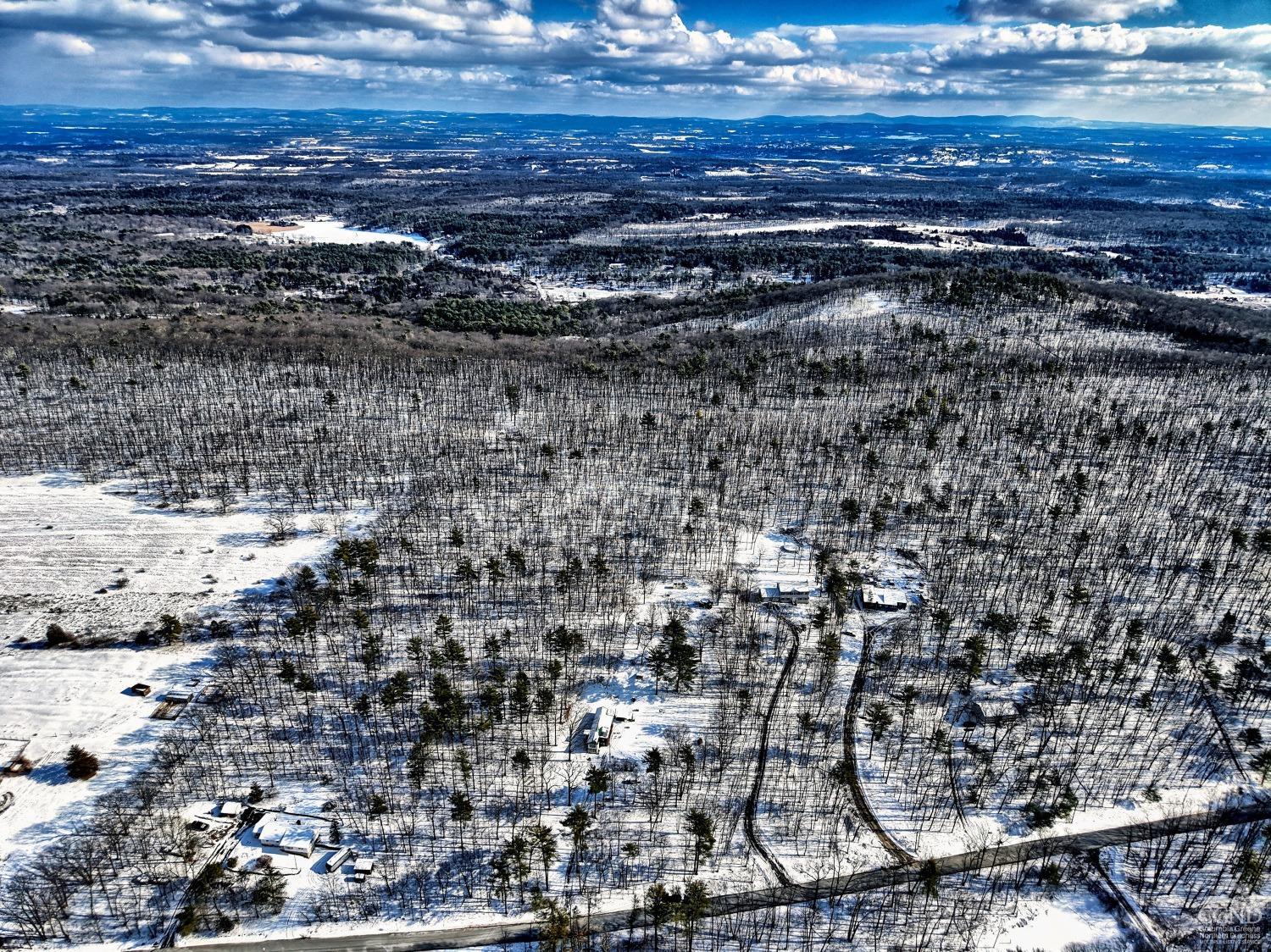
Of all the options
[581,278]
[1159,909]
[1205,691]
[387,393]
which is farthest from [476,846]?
[581,278]

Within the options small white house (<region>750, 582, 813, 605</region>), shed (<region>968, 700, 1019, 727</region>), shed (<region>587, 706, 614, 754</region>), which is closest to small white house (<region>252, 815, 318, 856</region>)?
shed (<region>587, 706, 614, 754</region>)

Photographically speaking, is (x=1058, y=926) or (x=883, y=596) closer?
(x=1058, y=926)

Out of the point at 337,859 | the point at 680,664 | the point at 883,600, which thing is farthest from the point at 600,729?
the point at 883,600

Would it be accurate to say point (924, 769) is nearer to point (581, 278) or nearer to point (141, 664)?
point (141, 664)

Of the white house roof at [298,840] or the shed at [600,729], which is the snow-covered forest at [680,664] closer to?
the white house roof at [298,840]

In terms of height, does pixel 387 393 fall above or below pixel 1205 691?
above

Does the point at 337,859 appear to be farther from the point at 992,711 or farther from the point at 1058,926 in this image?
the point at 992,711
